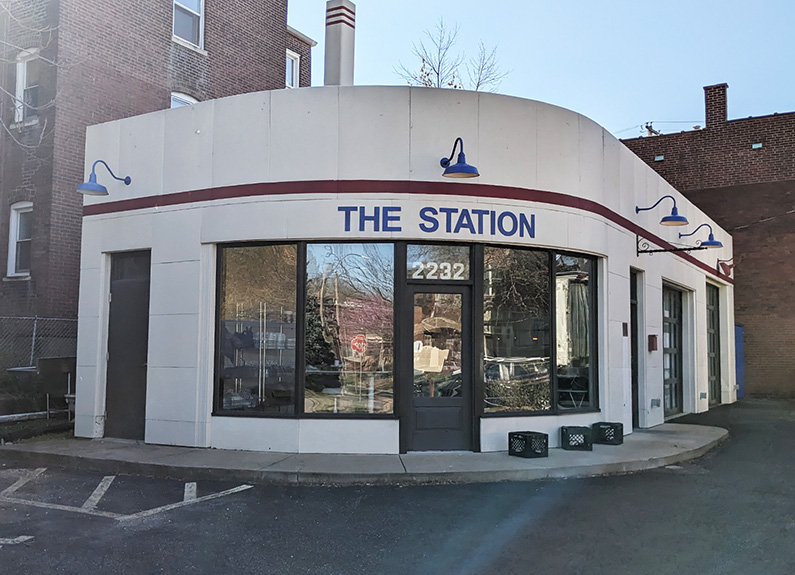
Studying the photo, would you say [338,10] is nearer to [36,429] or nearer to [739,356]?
[36,429]

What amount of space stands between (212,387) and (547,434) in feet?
15.7

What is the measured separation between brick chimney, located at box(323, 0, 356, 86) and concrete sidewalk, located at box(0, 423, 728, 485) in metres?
6.23

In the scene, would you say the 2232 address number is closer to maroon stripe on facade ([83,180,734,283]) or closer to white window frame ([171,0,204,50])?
maroon stripe on facade ([83,180,734,283])

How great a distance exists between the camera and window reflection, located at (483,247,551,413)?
34.2 ft

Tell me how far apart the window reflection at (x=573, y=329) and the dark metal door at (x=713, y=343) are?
9.60 metres

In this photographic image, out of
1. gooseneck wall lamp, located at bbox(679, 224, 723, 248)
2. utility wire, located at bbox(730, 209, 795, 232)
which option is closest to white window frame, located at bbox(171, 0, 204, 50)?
gooseneck wall lamp, located at bbox(679, 224, 723, 248)

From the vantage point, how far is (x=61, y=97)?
15.4 metres

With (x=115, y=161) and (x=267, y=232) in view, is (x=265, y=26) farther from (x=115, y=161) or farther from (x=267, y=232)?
(x=267, y=232)

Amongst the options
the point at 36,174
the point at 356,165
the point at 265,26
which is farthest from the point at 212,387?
the point at 265,26

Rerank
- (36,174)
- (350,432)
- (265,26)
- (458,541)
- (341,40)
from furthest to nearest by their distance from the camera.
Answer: (265,26) < (36,174) < (341,40) < (350,432) < (458,541)

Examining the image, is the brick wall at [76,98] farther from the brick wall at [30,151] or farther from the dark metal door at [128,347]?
the dark metal door at [128,347]

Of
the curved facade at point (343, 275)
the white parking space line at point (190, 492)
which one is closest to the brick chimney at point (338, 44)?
the curved facade at point (343, 275)

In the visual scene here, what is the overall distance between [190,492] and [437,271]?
4381mm

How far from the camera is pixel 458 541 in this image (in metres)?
6.25
